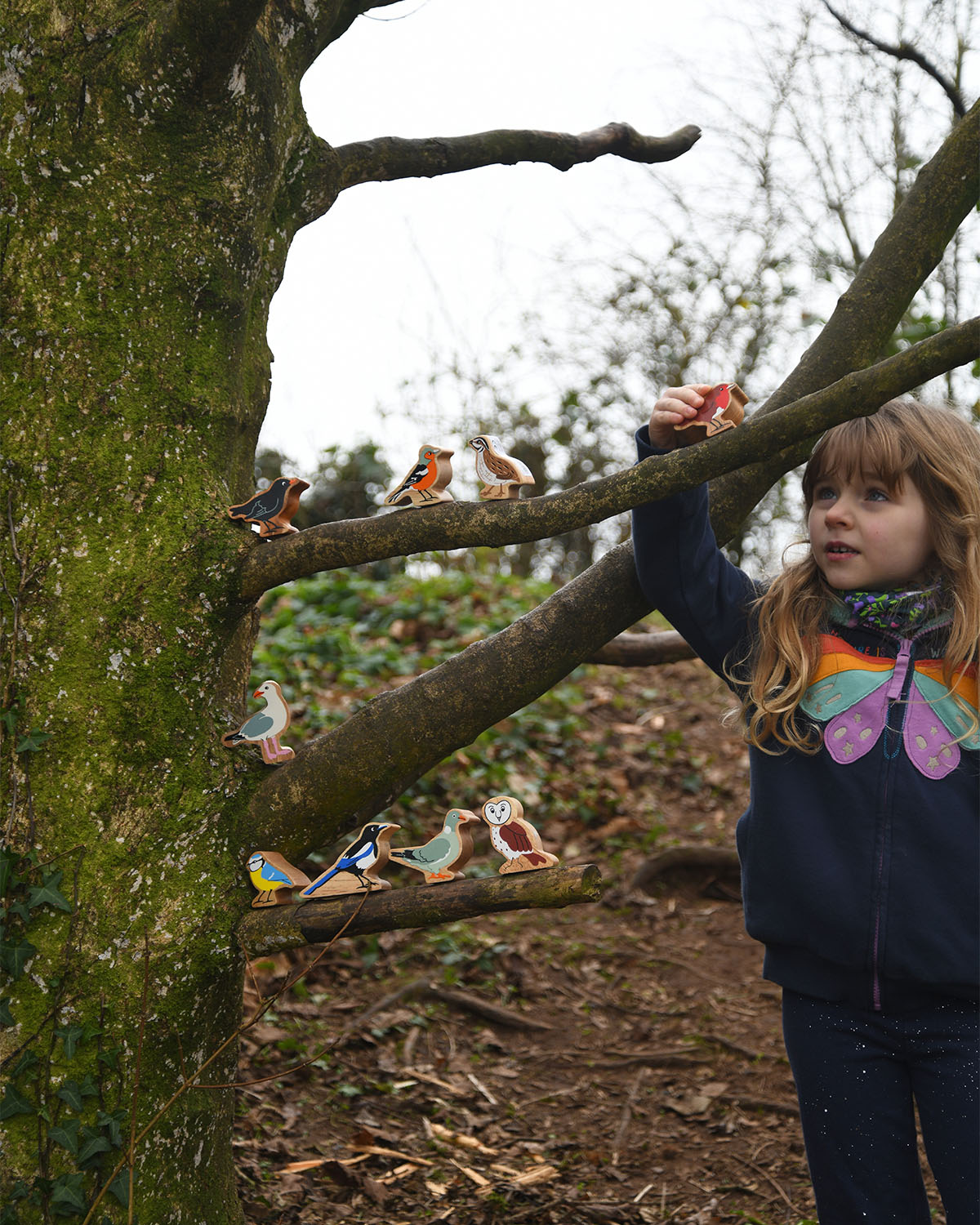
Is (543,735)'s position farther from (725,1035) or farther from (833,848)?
(833,848)

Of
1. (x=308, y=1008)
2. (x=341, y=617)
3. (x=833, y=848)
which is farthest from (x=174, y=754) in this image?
(x=341, y=617)

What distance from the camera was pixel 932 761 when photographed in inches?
73.0

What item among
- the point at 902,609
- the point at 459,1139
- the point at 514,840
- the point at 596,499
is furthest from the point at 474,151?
the point at 459,1139

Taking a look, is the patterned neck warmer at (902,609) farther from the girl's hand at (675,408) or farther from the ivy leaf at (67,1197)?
the ivy leaf at (67,1197)

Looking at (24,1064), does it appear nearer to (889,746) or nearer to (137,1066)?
(137,1066)

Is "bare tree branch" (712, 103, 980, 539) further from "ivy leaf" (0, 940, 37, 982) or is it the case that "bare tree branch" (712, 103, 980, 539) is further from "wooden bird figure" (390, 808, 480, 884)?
"ivy leaf" (0, 940, 37, 982)

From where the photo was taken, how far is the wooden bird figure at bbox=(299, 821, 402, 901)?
5.80 ft

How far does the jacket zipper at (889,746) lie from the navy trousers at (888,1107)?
0.08m

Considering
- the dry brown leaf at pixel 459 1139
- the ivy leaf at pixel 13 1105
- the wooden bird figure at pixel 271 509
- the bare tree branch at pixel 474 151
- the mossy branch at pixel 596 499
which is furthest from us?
the dry brown leaf at pixel 459 1139

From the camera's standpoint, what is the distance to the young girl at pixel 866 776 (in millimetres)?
1768

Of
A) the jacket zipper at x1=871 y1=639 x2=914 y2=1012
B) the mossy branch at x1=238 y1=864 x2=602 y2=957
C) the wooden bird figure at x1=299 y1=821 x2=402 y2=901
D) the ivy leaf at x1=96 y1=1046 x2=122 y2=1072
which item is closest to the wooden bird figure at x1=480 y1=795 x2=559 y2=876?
the mossy branch at x1=238 y1=864 x2=602 y2=957

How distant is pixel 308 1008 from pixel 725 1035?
1609 mm

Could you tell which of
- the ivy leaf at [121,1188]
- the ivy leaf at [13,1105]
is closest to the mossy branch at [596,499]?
the ivy leaf at [13,1105]

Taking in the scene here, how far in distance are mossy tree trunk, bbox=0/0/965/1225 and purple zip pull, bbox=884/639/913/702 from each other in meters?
0.60
